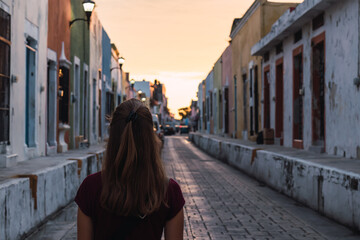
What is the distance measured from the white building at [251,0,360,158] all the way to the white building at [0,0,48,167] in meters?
7.48

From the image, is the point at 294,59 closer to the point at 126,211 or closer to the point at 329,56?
the point at 329,56

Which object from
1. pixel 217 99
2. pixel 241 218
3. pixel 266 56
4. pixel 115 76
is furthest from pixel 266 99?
pixel 217 99

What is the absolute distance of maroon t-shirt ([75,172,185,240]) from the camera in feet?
8.04

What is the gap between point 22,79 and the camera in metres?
11.6

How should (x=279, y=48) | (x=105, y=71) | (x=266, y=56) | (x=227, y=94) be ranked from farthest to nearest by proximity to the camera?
(x=227, y=94)
(x=105, y=71)
(x=266, y=56)
(x=279, y=48)

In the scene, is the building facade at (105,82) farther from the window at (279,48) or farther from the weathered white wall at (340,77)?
the weathered white wall at (340,77)

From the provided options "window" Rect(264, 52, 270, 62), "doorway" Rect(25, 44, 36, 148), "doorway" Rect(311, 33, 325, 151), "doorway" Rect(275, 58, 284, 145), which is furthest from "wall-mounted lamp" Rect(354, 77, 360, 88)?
"window" Rect(264, 52, 270, 62)

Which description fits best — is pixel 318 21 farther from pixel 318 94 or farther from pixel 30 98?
pixel 30 98

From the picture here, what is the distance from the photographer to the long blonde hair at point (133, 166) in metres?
2.44

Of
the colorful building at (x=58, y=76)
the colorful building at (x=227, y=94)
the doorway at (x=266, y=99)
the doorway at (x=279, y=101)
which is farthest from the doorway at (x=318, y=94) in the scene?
the colorful building at (x=227, y=94)

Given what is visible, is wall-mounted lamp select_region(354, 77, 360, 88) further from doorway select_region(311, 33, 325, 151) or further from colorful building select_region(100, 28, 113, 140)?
colorful building select_region(100, 28, 113, 140)

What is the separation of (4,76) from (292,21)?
10172 millimetres

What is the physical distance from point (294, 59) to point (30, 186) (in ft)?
45.2

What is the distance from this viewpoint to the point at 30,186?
23.5 feet
